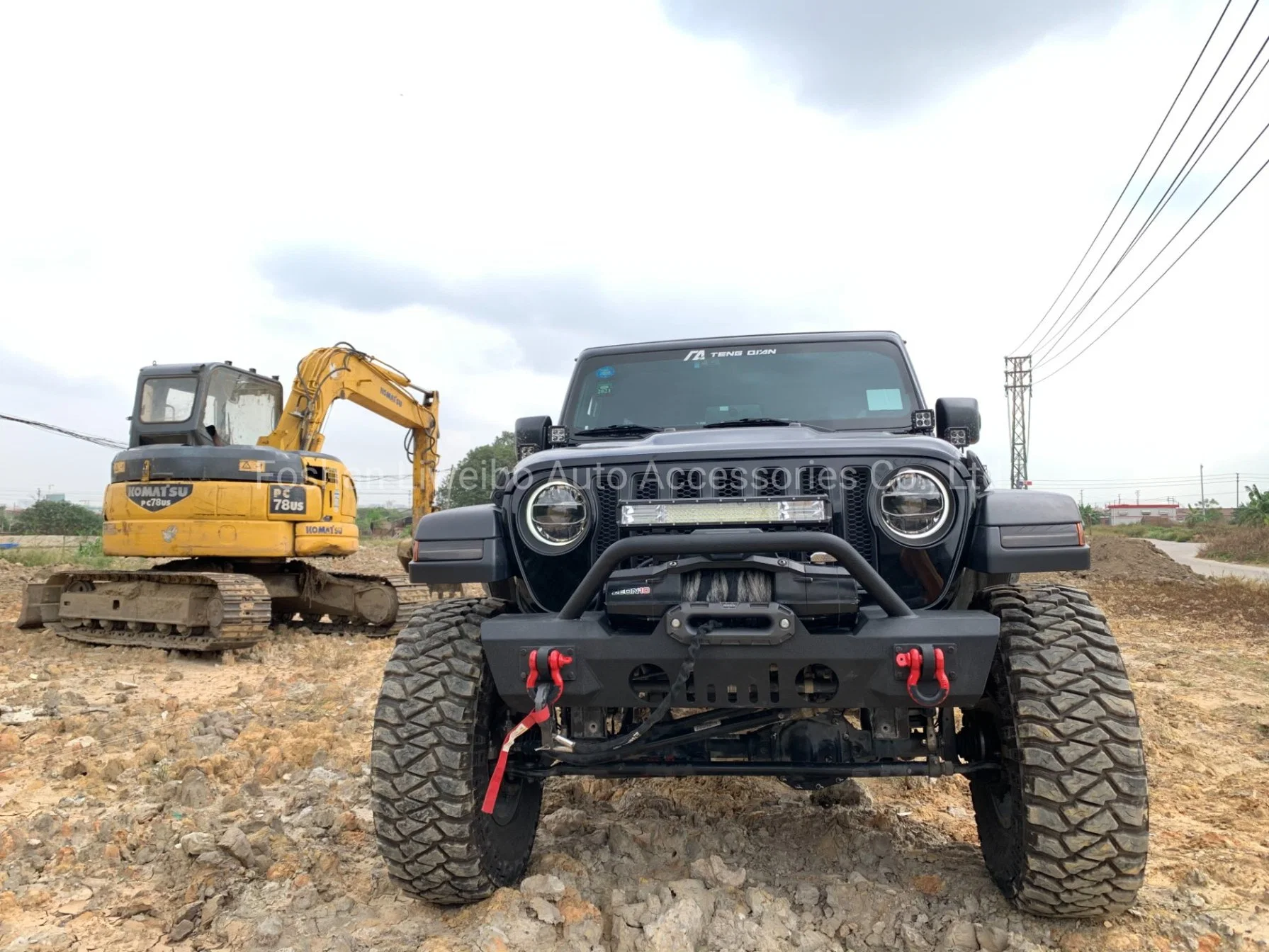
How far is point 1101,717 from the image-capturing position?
273 cm

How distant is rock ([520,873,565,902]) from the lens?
3121 mm

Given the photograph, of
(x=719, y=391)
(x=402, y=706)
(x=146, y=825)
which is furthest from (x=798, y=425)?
(x=146, y=825)

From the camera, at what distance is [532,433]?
15.1ft

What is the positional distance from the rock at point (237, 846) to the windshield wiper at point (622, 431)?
88.9 inches

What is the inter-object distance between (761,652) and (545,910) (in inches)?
47.1

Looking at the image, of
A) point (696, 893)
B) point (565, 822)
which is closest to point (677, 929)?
point (696, 893)

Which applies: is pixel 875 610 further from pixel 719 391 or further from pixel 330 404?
pixel 330 404

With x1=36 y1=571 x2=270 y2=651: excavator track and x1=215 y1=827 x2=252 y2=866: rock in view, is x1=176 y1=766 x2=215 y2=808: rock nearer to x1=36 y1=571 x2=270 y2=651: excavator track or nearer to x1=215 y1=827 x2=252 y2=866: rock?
x1=215 y1=827 x2=252 y2=866: rock

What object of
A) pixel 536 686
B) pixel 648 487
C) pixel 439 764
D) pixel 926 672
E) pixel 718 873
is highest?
pixel 648 487

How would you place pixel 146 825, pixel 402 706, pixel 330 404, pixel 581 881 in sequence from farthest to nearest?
1. pixel 330 404
2. pixel 146 825
3. pixel 581 881
4. pixel 402 706

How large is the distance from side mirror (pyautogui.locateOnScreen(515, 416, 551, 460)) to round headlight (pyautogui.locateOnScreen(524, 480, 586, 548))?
1407 mm

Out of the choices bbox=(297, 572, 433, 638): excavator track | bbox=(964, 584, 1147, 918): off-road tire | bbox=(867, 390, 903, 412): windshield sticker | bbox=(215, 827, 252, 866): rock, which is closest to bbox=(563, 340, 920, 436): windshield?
bbox=(867, 390, 903, 412): windshield sticker

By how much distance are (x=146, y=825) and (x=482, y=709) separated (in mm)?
1957

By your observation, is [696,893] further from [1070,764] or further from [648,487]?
[648,487]
